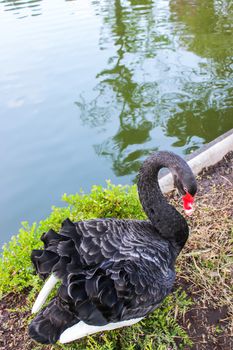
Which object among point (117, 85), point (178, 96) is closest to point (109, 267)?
point (178, 96)

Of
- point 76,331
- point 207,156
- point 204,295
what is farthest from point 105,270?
point 207,156

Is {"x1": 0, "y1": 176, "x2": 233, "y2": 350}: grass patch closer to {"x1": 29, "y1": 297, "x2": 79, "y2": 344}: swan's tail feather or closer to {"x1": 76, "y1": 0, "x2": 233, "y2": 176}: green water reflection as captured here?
{"x1": 29, "y1": 297, "x2": 79, "y2": 344}: swan's tail feather

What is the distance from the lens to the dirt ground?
193 centimetres

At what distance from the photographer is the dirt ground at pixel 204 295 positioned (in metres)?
1.93

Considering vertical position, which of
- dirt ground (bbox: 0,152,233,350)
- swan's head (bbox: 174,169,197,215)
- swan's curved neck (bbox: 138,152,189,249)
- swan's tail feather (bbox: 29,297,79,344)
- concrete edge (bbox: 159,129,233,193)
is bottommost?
dirt ground (bbox: 0,152,233,350)

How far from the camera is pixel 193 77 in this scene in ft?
17.5

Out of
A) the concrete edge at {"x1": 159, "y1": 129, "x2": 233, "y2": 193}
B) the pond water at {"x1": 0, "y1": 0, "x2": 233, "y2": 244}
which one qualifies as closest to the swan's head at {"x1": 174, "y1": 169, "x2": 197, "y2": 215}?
the concrete edge at {"x1": 159, "y1": 129, "x2": 233, "y2": 193}

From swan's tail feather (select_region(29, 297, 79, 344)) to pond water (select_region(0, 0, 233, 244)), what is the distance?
5.85ft

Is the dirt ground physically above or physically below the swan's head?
below

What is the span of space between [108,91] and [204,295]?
3.67m

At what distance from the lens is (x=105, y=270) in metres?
1.60

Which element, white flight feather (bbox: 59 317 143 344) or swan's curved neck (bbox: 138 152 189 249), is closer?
white flight feather (bbox: 59 317 143 344)

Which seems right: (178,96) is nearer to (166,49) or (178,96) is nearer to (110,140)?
(110,140)

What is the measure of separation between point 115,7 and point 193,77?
4.27m
